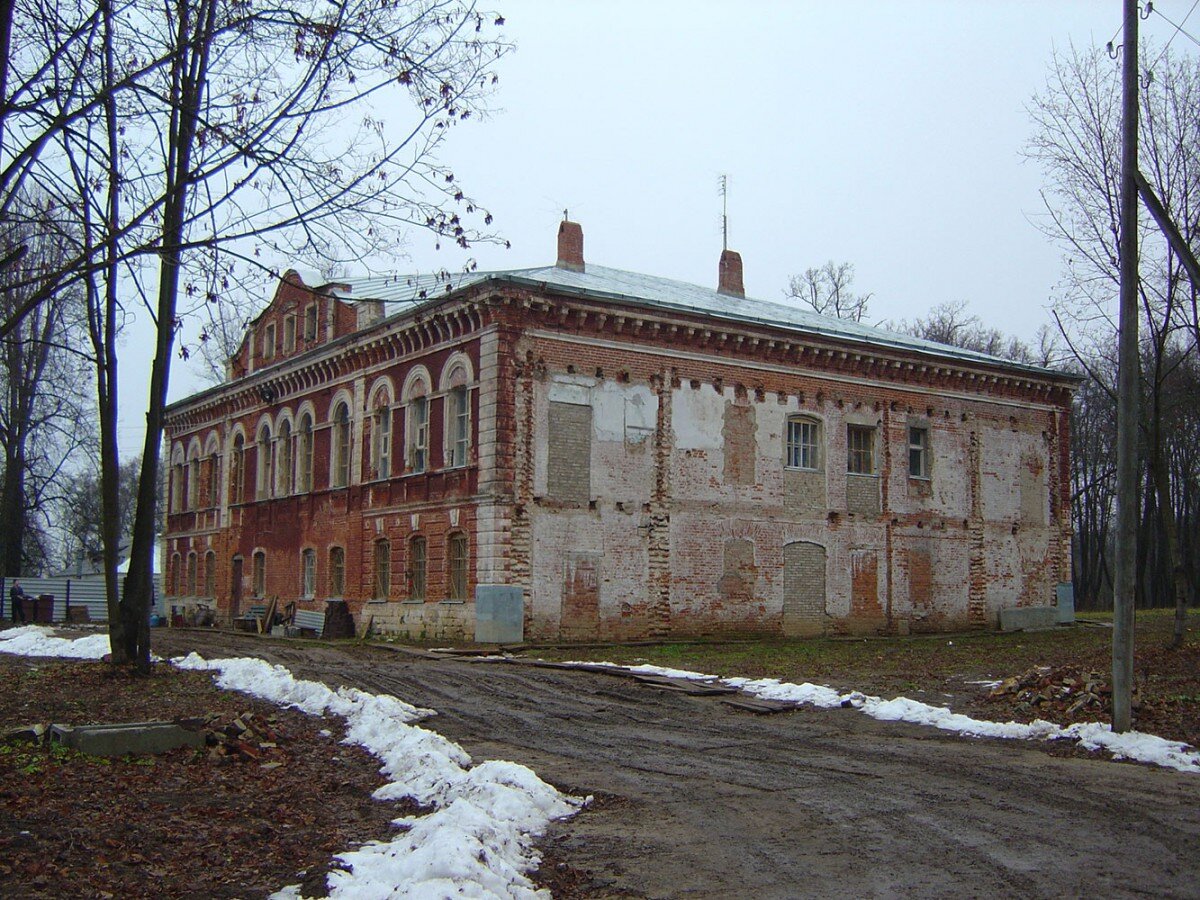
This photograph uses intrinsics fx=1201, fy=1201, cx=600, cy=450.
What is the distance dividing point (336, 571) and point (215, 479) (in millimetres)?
12037

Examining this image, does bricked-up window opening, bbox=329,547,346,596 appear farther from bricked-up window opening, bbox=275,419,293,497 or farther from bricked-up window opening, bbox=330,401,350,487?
bricked-up window opening, bbox=275,419,293,497

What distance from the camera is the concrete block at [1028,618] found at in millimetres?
34031

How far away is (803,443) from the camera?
101 feet

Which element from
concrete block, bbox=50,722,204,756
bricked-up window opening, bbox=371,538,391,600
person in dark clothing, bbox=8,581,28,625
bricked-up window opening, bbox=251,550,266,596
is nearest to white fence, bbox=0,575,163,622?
person in dark clothing, bbox=8,581,28,625

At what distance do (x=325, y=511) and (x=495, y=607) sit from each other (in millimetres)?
10058

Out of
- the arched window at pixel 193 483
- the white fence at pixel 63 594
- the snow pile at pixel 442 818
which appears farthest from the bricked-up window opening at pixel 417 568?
the arched window at pixel 193 483

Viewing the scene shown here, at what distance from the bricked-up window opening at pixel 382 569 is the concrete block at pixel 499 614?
5391mm

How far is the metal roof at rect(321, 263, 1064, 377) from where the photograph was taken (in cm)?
2689

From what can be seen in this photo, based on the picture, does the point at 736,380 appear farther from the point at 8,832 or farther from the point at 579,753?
the point at 8,832

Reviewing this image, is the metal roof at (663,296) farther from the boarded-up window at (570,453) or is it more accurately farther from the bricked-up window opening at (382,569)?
the bricked-up window opening at (382,569)

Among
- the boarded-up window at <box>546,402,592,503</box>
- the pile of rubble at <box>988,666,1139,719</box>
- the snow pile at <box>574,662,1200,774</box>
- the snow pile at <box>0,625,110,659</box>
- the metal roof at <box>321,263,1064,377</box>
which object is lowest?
the snow pile at <box>0,625,110,659</box>

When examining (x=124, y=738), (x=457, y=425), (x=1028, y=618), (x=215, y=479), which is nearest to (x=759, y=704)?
(x=124, y=738)

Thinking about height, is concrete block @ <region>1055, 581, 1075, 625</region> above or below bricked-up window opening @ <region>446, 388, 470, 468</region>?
below

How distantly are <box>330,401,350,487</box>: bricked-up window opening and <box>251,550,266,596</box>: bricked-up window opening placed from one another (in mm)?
5950
